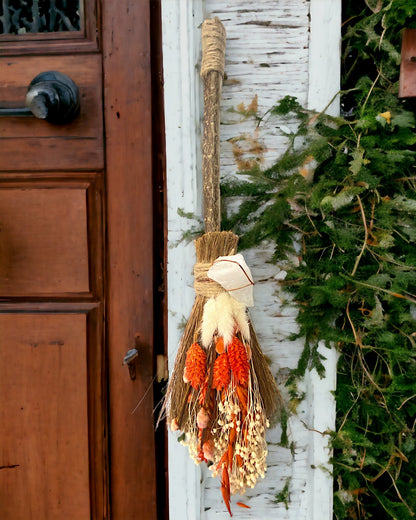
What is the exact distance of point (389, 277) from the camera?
0.88 meters

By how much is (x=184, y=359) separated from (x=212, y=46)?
31.7 inches

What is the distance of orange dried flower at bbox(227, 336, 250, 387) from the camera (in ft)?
2.52

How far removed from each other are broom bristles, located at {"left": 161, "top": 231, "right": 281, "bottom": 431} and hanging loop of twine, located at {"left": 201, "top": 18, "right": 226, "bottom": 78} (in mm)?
424

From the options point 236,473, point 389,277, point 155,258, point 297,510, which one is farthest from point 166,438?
point 389,277

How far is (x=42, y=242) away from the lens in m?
1.01

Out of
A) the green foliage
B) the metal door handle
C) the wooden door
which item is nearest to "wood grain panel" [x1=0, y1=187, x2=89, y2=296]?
the wooden door

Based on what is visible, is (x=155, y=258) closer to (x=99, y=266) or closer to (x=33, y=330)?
(x=99, y=266)

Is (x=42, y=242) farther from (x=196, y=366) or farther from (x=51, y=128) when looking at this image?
(x=196, y=366)

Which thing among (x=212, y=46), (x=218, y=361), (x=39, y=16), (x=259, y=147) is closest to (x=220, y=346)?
(x=218, y=361)

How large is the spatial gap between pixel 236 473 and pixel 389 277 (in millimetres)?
630

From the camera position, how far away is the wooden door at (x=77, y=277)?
0.98 meters

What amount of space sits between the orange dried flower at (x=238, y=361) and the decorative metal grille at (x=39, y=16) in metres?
1.01

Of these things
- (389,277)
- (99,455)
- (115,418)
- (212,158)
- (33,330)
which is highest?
(212,158)

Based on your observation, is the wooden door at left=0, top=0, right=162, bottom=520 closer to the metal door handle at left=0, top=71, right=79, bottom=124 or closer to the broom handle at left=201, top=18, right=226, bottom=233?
the metal door handle at left=0, top=71, right=79, bottom=124
